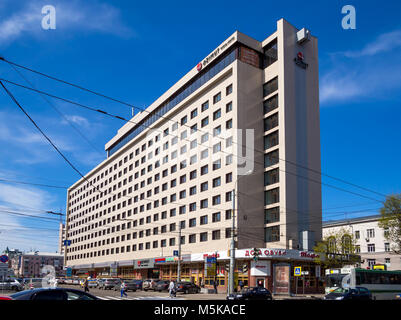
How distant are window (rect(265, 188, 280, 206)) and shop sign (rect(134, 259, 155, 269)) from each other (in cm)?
2370

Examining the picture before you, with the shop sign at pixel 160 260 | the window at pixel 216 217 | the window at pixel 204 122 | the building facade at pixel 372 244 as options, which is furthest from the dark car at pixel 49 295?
the building facade at pixel 372 244

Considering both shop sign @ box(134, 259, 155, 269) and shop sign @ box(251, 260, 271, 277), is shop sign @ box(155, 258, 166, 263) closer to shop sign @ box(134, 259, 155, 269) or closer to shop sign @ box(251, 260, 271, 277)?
shop sign @ box(134, 259, 155, 269)

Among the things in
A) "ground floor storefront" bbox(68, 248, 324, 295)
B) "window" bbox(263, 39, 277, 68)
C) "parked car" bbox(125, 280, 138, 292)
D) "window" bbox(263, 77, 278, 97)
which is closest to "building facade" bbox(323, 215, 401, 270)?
"ground floor storefront" bbox(68, 248, 324, 295)

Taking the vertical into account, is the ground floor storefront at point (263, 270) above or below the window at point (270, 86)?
below

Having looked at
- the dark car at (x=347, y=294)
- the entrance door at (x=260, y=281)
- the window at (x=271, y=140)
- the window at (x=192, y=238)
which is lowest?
the entrance door at (x=260, y=281)

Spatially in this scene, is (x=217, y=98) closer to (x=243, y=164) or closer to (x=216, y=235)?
(x=243, y=164)

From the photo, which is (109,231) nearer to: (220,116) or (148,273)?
(148,273)

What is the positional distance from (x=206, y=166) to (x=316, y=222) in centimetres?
1700

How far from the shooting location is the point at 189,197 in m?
61.7

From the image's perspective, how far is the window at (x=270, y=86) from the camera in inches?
2168

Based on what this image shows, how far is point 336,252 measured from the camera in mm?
50312

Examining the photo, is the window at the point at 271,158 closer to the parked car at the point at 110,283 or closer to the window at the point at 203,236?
the window at the point at 203,236

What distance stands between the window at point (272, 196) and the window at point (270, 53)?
18.0 metres

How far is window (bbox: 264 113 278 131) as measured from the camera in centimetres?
5393
